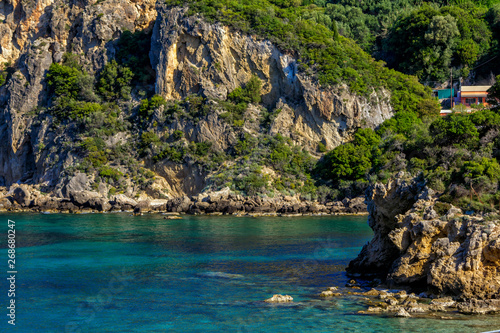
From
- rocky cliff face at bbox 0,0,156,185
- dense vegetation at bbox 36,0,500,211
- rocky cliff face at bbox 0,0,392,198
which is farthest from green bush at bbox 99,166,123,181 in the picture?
rocky cliff face at bbox 0,0,156,185

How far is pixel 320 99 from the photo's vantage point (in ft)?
223

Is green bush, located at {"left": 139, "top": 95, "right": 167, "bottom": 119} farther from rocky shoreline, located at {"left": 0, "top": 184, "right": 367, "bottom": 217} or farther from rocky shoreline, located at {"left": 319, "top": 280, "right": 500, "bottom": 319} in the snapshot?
rocky shoreline, located at {"left": 319, "top": 280, "right": 500, "bottom": 319}

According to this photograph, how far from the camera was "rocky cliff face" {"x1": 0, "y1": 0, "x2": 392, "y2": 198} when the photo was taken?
2682 inches

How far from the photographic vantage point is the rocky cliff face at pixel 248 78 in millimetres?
68125

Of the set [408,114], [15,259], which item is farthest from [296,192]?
[15,259]

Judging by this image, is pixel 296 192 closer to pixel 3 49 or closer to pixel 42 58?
pixel 42 58

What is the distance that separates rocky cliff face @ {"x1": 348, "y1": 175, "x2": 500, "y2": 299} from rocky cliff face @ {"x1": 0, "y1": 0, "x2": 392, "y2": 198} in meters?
41.0

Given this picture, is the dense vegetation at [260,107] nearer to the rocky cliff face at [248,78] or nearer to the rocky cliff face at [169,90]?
the rocky cliff face at [169,90]

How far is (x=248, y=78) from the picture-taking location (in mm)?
72312

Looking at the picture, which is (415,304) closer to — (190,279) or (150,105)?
(190,279)

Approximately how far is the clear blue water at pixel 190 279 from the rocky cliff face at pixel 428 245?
147 cm

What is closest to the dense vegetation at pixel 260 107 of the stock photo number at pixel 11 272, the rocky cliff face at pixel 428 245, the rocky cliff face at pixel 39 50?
the rocky cliff face at pixel 39 50

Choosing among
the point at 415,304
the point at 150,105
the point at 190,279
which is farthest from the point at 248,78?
the point at 415,304

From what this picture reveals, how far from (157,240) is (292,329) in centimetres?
2200
